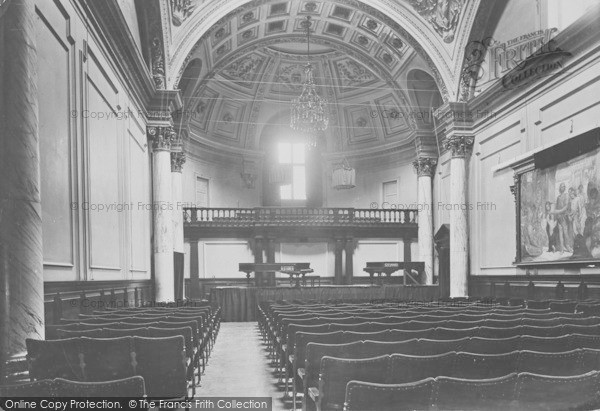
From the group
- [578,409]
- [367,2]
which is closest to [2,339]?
[578,409]

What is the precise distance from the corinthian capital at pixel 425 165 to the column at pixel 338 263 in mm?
3632

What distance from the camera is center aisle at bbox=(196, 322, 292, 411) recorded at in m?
5.39

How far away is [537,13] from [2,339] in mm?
11283

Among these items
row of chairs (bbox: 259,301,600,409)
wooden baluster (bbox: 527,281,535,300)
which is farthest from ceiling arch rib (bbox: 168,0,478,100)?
row of chairs (bbox: 259,301,600,409)

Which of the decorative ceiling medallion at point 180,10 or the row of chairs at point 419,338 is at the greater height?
the decorative ceiling medallion at point 180,10

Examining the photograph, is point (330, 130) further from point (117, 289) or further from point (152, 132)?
point (117, 289)

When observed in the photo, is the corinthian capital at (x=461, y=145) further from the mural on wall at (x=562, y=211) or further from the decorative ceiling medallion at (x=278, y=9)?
the decorative ceiling medallion at (x=278, y=9)

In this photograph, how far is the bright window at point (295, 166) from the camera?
69.3ft

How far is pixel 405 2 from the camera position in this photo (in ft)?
46.1

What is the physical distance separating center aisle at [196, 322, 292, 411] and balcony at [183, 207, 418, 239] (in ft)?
27.0

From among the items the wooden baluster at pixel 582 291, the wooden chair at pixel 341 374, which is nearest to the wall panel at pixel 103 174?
the wooden chair at pixel 341 374

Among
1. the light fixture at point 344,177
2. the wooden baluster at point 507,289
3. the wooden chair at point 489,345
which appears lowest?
the wooden baluster at point 507,289

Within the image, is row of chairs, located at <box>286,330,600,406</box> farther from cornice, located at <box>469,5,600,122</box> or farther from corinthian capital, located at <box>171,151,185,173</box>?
corinthian capital, located at <box>171,151,185,173</box>

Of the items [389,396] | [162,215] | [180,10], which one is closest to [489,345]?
[389,396]
